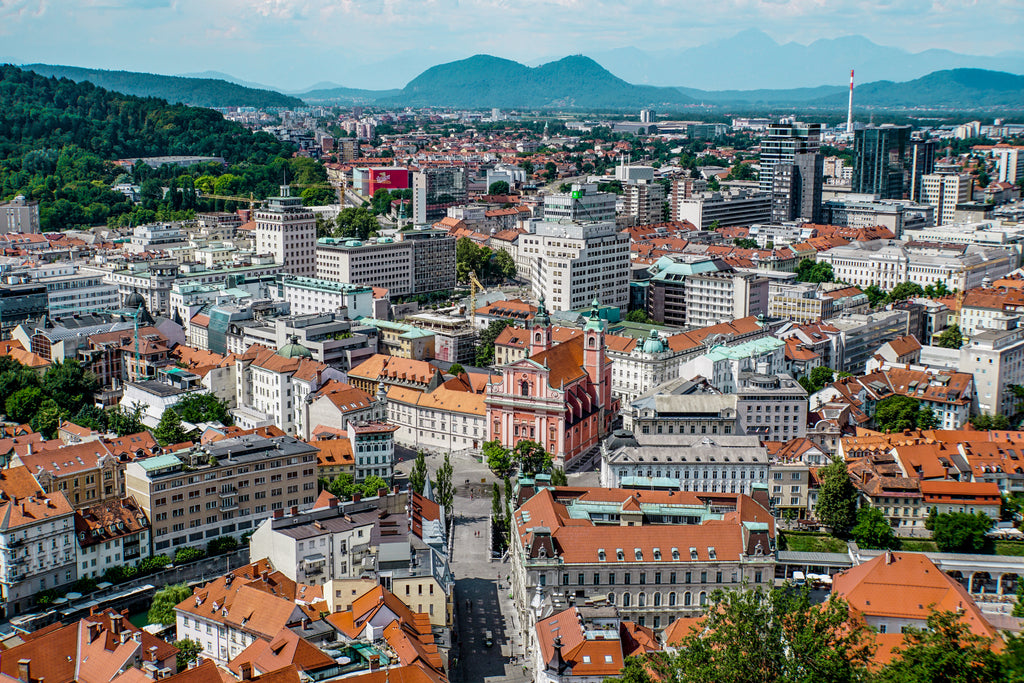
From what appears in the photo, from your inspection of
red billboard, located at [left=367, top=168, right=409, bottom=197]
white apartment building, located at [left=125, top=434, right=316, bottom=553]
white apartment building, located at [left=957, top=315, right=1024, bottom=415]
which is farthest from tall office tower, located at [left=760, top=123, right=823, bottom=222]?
white apartment building, located at [left=125, top=434, right=316, bottom=553]

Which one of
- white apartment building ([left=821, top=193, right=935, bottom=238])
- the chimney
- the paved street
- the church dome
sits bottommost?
the paved street

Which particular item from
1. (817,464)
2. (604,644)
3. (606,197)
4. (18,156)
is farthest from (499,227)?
(604,644)

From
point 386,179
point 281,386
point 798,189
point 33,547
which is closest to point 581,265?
point 281,386

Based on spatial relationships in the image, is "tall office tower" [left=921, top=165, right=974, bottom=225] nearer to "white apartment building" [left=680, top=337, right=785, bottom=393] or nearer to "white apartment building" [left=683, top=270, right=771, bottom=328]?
"white apartment building" [left=683, top=270, right=771, bottom=328]

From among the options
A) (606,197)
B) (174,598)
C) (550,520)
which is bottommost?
(174,598)

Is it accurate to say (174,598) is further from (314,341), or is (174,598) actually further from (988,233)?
(988,233)

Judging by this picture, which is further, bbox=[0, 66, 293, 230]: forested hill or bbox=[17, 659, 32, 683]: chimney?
bbox=[0, 66, 293, 230]: forested hill

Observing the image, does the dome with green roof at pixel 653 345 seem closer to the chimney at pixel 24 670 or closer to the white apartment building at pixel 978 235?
the chimney at pixel 24 670
